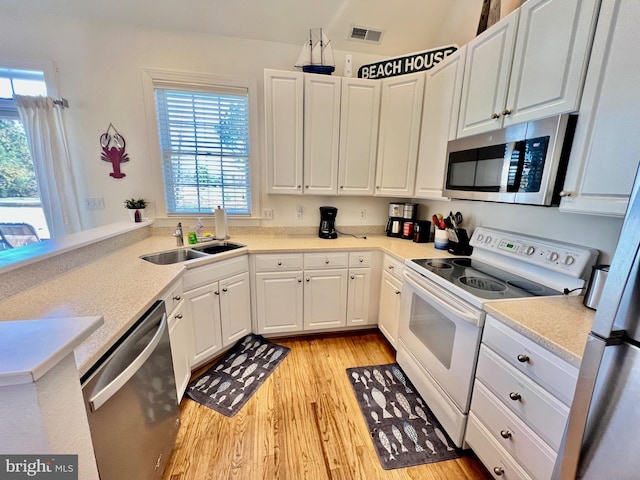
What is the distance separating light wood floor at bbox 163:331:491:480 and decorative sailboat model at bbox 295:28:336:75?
2.56m

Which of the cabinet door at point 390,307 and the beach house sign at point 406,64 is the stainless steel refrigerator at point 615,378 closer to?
the cabinet door at point 390,307

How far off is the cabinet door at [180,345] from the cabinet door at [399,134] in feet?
6.42

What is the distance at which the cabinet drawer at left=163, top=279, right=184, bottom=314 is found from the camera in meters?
1.46

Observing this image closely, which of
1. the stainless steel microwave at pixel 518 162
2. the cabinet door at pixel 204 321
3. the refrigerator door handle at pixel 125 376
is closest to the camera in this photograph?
the refrigerator door handle at pixel 125 376

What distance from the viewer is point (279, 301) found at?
234 cm

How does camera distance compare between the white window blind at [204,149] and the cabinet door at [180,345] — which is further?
the white window blind at [204,149]

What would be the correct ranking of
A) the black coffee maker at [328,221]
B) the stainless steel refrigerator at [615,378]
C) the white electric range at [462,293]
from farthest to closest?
the black coffee maker at [328,221]
the white electric range at [462,293]
the stainless steel refrigerator at [615,378]

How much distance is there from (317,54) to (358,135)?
77cm

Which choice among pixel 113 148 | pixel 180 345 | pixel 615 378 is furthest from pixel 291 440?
pixel 113 148

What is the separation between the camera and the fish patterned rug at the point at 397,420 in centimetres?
145

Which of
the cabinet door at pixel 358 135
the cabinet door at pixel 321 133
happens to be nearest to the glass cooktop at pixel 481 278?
the cabinet door at pixel 358 135

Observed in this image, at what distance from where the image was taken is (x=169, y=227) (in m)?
2.59

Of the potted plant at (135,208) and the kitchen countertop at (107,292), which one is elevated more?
the potted plant at (135,208)

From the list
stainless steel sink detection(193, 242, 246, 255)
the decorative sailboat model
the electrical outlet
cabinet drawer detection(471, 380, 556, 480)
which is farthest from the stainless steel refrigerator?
the electrical outlet
